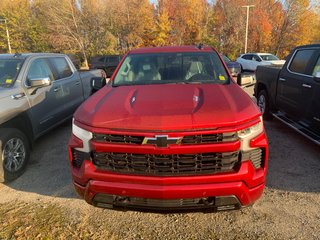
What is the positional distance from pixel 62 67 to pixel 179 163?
15.3ft

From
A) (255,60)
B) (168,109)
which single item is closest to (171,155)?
(168,109)

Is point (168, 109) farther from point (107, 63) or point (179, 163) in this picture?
point (107, 63)

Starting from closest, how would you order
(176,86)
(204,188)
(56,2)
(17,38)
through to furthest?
(204,188)
(176,86)
(56,2)
(17,38)

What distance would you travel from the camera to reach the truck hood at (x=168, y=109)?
8.26 feet

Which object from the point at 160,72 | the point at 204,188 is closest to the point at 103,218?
the point at 204,188

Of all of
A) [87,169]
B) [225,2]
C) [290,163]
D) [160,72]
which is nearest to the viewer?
[87,169]

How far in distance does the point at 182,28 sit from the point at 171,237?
4488cm

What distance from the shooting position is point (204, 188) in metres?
2.47

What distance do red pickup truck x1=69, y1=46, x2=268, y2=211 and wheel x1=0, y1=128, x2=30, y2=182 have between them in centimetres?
164

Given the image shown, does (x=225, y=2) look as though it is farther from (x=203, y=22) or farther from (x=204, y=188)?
(x=204, y=188)

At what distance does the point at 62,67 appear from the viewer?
6273 mm

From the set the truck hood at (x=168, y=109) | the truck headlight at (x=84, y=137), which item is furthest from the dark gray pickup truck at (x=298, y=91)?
the truck headlight at (x=84, y=137)

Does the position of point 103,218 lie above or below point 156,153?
below

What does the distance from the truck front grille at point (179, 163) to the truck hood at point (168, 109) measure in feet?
0.85
